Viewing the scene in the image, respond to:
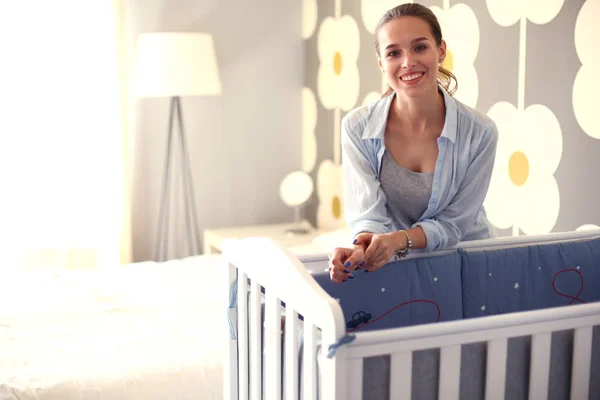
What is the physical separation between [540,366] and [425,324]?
0.73 ft

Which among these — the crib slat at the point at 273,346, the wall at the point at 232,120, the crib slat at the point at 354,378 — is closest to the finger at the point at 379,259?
the crib slat at the point at 273,346

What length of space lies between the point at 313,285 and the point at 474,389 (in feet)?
1.16

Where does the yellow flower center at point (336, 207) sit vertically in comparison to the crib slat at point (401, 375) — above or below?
below

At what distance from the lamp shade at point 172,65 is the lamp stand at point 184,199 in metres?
0.26

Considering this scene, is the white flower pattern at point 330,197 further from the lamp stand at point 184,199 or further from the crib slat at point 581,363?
the crib slat at point 581,363

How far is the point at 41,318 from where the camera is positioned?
2.42 metres

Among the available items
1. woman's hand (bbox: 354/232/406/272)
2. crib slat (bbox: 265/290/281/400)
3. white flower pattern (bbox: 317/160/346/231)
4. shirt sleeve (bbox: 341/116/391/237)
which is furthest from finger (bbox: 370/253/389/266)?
white flower pattern (bbox: 317/160/346/231)

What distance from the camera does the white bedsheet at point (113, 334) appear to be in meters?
1.98

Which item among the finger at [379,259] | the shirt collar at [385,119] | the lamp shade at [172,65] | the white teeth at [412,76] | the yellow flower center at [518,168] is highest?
the lamp shade at [172,65]

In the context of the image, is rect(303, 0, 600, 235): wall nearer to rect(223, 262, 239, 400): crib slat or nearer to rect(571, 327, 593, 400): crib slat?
rect(571, 327, 593, 400): crib slat

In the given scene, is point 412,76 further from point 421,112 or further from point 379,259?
point 379,259

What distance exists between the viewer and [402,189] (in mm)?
1796

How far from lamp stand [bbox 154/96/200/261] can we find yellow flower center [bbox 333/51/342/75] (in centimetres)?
77

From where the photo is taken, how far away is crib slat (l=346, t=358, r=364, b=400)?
1.24 metres
